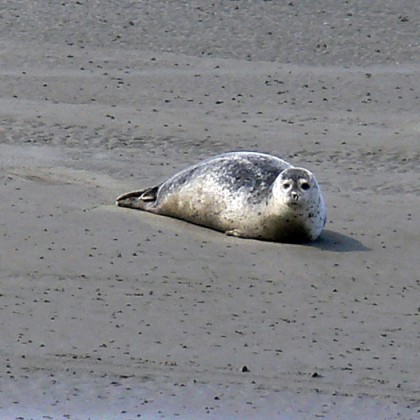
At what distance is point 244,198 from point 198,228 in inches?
9.6

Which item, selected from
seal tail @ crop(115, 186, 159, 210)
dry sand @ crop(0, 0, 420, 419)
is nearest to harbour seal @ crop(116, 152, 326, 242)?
seal tail @ crop(115, 186, 159, 210)

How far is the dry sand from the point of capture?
16.4 ft

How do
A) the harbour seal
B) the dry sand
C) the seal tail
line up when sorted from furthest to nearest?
the seal tail < the harbour seal < the dry sand

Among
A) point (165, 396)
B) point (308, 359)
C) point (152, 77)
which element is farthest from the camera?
point (152, 77)

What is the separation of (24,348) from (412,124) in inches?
161

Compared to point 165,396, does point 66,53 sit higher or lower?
higher

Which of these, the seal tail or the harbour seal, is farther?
the seal tail

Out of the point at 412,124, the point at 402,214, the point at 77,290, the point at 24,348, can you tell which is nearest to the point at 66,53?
the point at 412,124

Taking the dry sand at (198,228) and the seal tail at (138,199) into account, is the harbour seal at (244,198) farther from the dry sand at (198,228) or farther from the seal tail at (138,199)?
the dry sand at (198,228)

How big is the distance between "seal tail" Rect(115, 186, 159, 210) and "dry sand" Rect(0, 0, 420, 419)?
73mm

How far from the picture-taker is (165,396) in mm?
4848

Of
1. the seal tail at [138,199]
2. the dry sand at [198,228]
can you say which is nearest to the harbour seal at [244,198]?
the seal tail at [138,199]

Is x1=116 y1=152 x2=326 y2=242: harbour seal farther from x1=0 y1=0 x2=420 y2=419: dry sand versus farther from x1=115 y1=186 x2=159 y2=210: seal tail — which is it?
x1=0 y1=0 x2=420 y2=419: dry sand

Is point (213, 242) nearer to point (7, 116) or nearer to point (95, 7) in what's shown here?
point (7, 116)
